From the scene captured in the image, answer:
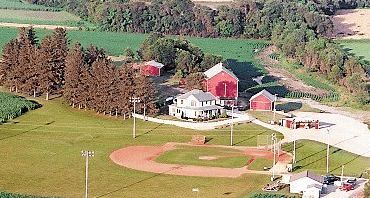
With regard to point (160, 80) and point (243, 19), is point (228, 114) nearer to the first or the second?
point (160, 80)

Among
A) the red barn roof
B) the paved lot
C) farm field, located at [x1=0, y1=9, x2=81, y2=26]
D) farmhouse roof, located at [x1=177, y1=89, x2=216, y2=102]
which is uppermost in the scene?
farm field, located at [x1=0, y1=9, x2=81, y2=26]

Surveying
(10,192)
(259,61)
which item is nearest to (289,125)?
(10,192)

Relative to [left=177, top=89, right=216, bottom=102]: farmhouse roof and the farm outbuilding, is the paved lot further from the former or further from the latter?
[left=177, top=89, right=216, bottom=102]: farmhouse roof

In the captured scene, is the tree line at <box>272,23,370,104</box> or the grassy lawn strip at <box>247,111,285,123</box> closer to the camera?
the grassy lawn strip at <box>247,111,285,123</box>

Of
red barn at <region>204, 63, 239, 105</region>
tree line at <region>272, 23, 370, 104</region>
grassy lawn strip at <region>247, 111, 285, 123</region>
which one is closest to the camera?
grassy lawn strip at <region>247, 111, 285, 123</region>

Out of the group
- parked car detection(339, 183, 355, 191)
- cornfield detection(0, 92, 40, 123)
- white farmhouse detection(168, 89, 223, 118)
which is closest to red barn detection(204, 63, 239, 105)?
white farmhouse detection(168, 89, 223, 118)

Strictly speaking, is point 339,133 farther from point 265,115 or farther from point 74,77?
point 74,77

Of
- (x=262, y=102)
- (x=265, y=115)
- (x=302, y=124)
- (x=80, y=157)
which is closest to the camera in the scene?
(x=80, y=157)

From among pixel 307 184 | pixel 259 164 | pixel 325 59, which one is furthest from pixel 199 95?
pixel 325 59
